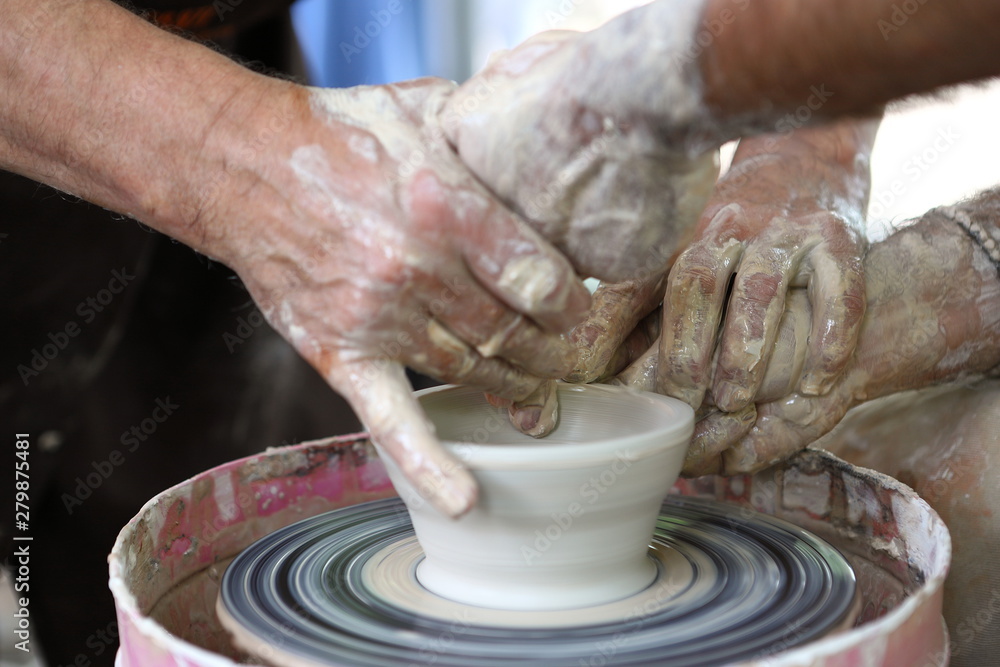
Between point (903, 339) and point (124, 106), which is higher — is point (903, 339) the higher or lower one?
the lower one

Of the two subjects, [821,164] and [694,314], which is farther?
[821,164]

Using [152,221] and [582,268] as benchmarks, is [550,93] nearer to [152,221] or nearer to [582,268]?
[582,268]

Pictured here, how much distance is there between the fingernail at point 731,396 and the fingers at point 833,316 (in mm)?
109

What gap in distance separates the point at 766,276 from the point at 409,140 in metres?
0.62

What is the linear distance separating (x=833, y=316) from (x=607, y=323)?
0.36 metres

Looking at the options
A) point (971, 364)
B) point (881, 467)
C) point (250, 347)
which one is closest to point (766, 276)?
point (971, 364)

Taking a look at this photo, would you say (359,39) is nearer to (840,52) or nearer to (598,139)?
(598,139)

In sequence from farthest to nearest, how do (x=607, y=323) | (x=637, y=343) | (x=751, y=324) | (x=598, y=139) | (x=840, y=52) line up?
(x=637, y=343) → (x=607, y=323) → (x=751, y=324) → (x=598, y=139) → (x=840, y=52)

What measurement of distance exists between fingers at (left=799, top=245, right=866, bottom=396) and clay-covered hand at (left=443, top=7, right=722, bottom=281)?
0.39 metres

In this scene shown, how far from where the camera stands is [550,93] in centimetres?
95

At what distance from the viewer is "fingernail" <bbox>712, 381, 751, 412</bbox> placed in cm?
130

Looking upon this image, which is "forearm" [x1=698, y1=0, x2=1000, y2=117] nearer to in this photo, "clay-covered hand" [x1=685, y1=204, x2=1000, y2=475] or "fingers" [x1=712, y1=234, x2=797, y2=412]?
"fingers" [x1=712, y1=234, x2=797, y2=412]

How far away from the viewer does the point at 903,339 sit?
1444mm

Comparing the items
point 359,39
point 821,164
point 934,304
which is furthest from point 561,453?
point 359,39
